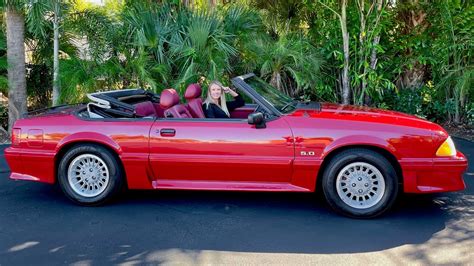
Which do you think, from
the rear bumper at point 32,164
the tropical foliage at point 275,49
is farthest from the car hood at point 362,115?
the tropical foliage at point 275,49

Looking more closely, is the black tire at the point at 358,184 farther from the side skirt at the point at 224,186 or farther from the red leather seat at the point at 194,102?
the red leather seat at the point at 194,102

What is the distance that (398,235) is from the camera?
4.11 m

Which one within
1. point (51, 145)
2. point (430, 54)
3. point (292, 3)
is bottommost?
point (51, 145)

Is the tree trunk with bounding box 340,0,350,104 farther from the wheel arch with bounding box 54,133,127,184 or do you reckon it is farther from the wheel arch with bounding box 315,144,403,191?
the wheel arch with bounding box 54,133,127,184

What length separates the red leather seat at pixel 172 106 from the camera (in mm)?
4969

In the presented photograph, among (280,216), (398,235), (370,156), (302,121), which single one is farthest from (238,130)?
(398,235)

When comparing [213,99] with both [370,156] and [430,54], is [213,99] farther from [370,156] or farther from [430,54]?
[430,54]

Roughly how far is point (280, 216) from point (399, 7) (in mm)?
6257

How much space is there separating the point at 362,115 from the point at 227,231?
177 centimetres

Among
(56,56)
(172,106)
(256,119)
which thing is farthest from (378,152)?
(56,56)

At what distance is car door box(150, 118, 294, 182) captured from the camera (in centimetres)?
455

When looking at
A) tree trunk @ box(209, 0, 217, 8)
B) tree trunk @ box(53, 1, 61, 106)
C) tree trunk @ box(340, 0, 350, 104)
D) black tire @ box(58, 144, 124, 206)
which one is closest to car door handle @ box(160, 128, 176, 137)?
black tire @ box(58, 144, 124, 206)

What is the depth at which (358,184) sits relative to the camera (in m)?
4.49

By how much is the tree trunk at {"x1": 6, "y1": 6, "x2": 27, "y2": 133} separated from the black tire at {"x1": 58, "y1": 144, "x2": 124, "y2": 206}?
4518mm
